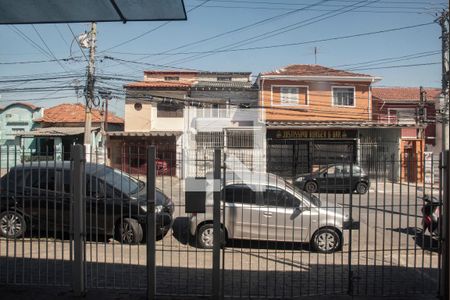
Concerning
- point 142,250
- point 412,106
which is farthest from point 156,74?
point 142,250

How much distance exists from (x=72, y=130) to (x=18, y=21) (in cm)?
3005

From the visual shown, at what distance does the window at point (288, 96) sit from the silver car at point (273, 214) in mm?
23467

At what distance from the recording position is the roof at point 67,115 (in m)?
37.6

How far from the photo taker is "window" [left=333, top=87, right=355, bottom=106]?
31.8 meters

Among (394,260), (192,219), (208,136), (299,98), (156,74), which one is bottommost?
(394,260)

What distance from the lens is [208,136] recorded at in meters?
31.6

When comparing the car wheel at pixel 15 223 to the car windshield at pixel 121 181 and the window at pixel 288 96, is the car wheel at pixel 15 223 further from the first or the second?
the window at pixel 288 96

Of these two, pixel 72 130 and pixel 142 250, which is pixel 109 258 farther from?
pixel 72 130

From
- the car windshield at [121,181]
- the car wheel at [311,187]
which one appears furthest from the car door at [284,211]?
the car windshield at [121,181]

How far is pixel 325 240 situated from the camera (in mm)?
8430

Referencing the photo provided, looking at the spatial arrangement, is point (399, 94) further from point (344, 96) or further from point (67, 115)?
point (67, 115)

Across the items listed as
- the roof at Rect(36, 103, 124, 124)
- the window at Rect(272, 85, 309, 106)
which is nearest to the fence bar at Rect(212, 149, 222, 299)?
Answer: the window at Rect(272, 85, 309, 106)

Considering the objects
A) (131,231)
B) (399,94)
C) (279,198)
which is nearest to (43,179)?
(131,231)

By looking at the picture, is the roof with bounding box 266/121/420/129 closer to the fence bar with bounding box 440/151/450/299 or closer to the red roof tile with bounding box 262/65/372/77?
the red roof tile with bounding box 262/65/372/77
